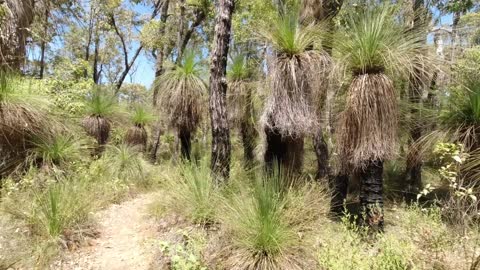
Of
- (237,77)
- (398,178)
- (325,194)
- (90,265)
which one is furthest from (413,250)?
(398,178)

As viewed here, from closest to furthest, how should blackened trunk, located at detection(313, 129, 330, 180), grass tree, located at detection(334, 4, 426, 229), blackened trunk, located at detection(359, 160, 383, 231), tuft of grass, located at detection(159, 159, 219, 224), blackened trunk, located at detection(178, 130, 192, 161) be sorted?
grass tree, located at detection(334, 4, 426, 229), blackened trunk, located at detection(359, 160, 383, 231), tuft of grass, located at detection(159, 159, 219, 224), blackened trunk, located at detection(313, 129, 330, 180), blackened trunk, located at detection(178, 130, 192, 161)

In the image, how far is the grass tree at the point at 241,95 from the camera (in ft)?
27.7

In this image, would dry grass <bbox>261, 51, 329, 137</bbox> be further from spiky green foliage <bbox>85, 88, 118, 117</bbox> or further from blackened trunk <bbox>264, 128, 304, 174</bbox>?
spiky green foliage <bbox>85, 88, 118, 117</bbox>

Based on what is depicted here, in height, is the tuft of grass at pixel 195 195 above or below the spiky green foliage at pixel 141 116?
below

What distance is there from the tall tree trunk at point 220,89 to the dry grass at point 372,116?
186 cm

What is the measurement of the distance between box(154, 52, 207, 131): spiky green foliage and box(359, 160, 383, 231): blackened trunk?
454 centimetres

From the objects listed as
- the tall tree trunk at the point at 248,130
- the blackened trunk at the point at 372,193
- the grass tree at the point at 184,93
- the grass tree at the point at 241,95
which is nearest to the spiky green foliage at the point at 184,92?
the grass tree at the point at 184,93

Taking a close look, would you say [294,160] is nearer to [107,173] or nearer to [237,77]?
[237,77]

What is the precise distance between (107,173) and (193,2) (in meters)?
7.91

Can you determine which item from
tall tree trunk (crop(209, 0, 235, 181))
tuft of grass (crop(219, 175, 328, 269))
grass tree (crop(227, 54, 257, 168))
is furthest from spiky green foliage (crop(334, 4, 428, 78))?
grass tree (crop(227, 54, 257, 168))

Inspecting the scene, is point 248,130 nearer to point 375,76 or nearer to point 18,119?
point 375,76

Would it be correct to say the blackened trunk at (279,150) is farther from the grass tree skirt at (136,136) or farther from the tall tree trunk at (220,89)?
the grass tree skirt at (136,136)

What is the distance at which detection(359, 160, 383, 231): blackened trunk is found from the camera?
4570 mm

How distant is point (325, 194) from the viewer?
5.42m
